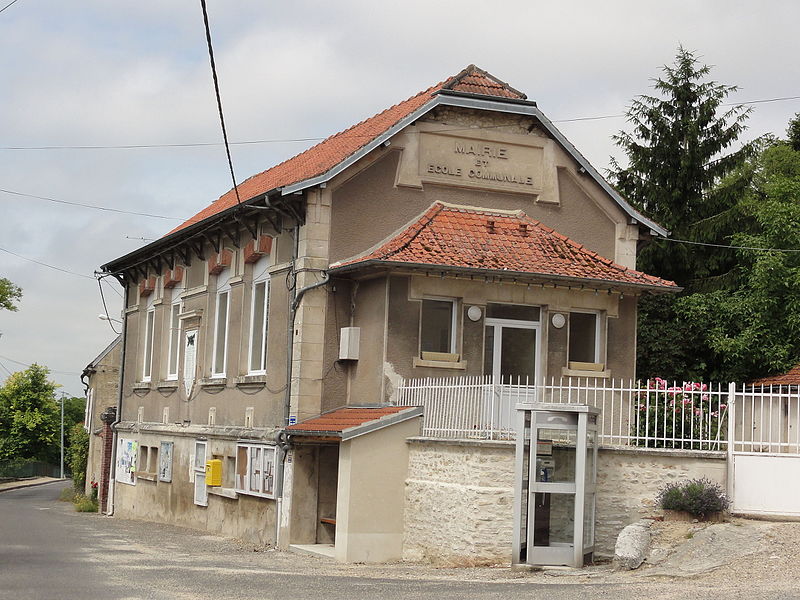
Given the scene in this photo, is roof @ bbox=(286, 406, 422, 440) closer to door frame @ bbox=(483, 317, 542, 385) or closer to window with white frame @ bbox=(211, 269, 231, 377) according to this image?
door frame @ bbox=(483, 317, 542, 385)

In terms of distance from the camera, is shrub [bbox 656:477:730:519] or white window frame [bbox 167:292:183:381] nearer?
shrub [bbox 656:477:730:519]

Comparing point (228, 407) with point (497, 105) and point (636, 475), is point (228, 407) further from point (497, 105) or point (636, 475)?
point (636, 475)

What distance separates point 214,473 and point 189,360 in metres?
4.28

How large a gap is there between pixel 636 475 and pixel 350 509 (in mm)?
4332

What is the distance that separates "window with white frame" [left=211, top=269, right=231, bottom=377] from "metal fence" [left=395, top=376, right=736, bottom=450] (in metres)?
7.46

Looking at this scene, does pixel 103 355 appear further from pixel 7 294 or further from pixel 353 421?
pixel 353 421

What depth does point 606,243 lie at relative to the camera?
23.5 meters

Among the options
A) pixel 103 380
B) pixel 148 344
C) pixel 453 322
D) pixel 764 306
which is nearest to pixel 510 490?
pixel 453 322

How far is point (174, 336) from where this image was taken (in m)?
29.6

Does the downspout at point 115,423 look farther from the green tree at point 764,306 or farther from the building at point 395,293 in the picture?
the green tree at point 764,306

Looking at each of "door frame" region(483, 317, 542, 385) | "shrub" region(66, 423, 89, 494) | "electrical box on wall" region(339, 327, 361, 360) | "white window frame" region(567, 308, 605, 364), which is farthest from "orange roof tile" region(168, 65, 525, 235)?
"shrub" region(66, 423, 89, 494)

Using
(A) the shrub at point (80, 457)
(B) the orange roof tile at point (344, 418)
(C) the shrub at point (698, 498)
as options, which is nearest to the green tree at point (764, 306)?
(B) the orange roof tile at point (344, 418)

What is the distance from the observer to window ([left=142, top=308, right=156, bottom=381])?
104 ft

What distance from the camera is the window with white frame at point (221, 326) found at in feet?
85.4
